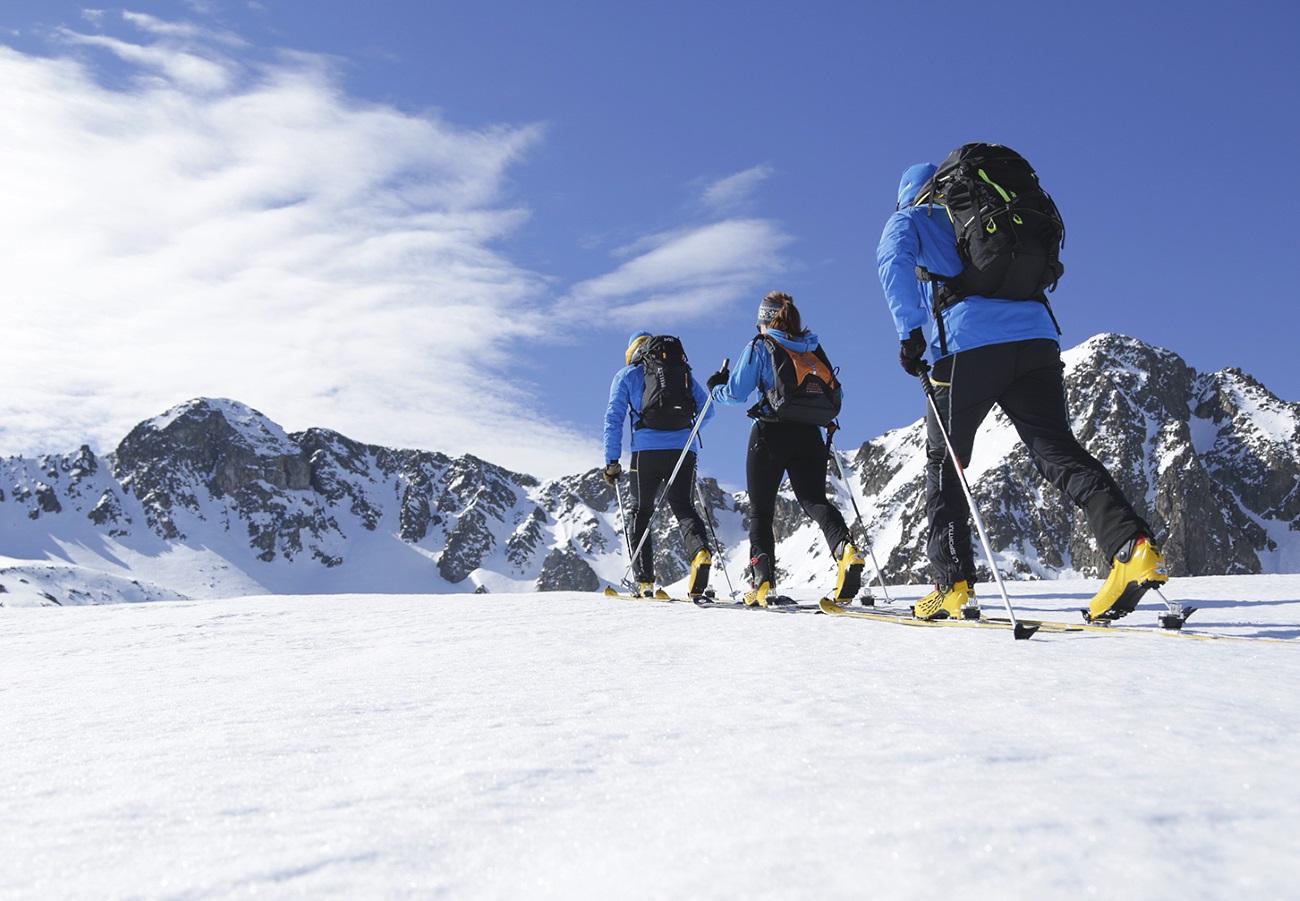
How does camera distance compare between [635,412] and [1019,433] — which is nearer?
[1019,433]

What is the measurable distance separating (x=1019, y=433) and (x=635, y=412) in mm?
4678

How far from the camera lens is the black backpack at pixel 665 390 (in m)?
8.27

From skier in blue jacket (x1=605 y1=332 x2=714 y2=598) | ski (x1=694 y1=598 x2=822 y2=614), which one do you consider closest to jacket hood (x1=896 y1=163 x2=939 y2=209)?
ski (x1=694 y1=598 x2=822 y2=614)

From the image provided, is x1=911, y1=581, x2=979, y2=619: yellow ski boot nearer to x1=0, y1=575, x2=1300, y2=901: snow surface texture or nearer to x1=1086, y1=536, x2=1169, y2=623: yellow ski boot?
x1=1086, y1=536, x2=1169, y2=623: yellow ski boot

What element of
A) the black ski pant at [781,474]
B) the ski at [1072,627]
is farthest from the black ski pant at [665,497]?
the ski at [1072,627]

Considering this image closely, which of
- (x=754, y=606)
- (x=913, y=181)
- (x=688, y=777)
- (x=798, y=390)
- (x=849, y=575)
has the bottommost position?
(x=688, y=777)

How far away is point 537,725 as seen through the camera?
2193 mm

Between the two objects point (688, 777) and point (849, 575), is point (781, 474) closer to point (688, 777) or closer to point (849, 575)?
point (849, 575)

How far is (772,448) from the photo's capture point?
248 inches

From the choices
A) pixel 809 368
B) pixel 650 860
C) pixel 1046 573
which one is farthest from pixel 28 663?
pixel 1046 573

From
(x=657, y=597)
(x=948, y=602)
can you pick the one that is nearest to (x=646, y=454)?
(x=657, y=597)

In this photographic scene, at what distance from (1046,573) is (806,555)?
49796 millimetres

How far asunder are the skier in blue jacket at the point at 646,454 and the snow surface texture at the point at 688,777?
184 inches

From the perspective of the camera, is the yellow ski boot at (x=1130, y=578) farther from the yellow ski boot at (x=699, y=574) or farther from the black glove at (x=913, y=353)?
the yellow ski boot at (x=699, y=574)
